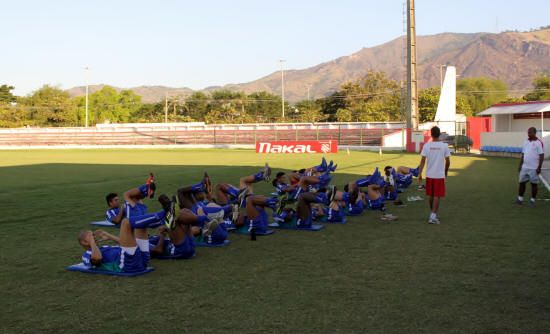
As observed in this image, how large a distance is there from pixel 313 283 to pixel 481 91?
17735 cm

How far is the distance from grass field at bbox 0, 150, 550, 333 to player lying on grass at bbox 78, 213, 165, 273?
273mm

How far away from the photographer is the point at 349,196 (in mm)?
14555

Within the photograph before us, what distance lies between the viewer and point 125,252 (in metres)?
8.73

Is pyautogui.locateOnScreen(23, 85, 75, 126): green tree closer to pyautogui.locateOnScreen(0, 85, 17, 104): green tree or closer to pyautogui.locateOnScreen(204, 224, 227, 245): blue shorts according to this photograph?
pyautogui.locateOnScreen(0, 85, 17, 104): green tree

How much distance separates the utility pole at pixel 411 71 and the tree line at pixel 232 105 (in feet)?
135

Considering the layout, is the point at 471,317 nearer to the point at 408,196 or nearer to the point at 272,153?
the point at 408,196

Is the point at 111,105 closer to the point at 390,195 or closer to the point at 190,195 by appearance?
the point at 390,195

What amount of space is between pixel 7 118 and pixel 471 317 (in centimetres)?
11616

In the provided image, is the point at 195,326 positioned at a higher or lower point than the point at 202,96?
lower

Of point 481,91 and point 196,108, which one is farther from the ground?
point 481,91

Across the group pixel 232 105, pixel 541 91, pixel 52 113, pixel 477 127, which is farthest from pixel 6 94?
pixel 541 91

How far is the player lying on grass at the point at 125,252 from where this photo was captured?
8.64 m

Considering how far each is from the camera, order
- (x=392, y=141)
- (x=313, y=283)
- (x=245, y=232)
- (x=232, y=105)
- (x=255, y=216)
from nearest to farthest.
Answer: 1. (x=313, y=283)
2. (x=255, y=216)
3. (x=245, y=232)
4. (x=392, y=141)
5. (x=232, y=105)

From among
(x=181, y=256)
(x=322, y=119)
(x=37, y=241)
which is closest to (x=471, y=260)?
(x=181, y=256)
